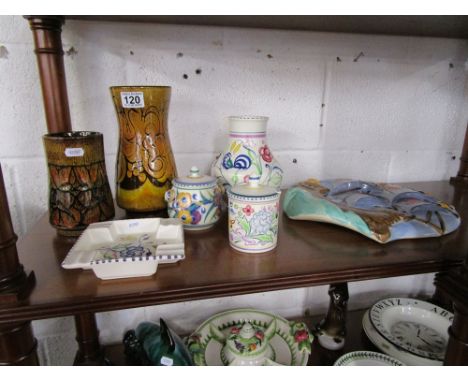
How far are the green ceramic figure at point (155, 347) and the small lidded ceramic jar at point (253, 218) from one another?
296 mm

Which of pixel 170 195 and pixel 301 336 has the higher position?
pixel 170 195

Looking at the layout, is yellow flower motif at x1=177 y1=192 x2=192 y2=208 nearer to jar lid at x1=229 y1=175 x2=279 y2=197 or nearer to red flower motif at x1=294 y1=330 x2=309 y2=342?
jar lid at x1=229 y1=175 x2=279 y2=197

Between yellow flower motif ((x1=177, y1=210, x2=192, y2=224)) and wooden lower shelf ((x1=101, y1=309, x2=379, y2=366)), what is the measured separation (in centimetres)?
44

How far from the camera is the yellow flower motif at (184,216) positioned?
510 mm

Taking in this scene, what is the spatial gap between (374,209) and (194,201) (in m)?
0.30

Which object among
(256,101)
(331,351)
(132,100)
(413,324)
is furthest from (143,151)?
(413,324)

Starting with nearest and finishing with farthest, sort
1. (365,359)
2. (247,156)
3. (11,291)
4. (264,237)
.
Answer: (11,291) < (264,237) < (247,156) < (365,359)

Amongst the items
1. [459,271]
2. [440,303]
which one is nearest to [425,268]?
[459,271]

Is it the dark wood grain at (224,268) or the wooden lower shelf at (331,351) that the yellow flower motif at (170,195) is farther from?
the wooden lower shelf at (331,351)

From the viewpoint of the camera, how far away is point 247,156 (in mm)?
558

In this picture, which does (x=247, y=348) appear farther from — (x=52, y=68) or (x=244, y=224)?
(x=52, y=68)

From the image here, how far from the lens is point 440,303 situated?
86 cm

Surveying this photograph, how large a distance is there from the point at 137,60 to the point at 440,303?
0.93m

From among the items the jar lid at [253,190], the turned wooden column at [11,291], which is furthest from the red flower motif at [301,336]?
the turned wooden column at [11,291]
